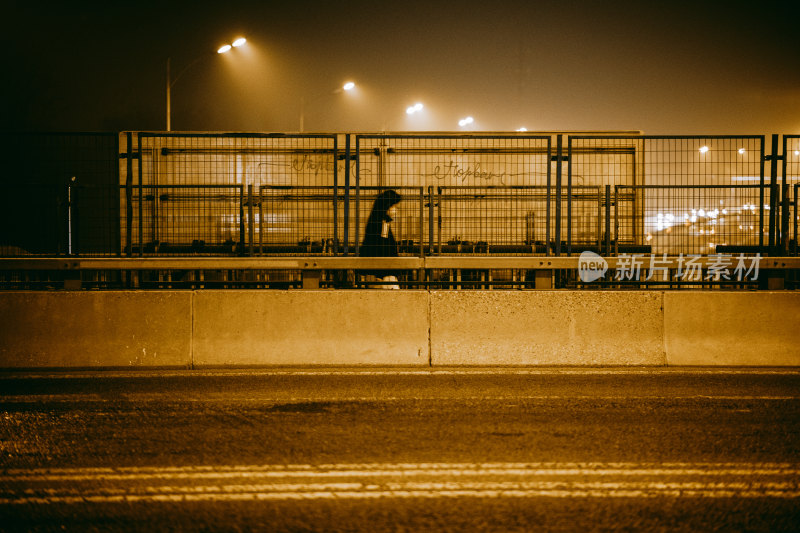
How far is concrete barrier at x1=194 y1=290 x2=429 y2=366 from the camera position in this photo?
362 inches

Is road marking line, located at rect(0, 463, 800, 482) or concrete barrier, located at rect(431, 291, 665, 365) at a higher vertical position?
concrete barrier, located at rect(431, 291, 665, 365)

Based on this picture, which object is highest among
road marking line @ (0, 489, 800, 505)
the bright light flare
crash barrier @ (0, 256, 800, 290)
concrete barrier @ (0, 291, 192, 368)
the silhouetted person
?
the bright light flare

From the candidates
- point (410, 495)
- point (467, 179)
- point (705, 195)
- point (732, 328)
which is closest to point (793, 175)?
point (705, 195)

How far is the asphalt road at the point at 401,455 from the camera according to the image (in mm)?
4105

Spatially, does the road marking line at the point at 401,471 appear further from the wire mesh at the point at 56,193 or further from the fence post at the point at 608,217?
the wire mesh at the point at 56,193

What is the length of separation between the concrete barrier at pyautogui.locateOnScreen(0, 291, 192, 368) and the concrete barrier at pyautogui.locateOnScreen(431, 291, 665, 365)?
3.38 m

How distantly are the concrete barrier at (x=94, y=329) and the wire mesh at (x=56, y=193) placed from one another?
114 centimetres

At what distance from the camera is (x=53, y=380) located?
8.38 metres

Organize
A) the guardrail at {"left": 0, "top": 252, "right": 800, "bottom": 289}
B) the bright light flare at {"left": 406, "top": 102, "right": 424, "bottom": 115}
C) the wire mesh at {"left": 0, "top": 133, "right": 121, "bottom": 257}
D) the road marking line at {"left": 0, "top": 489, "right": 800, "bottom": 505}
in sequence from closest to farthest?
the road marking line at {"left": 0, "top": 489, "right": 800, "bottom": 505}, the guardrail at {"left": 0, "top": 252, "right": 800, "bottom": 289}, the wire mesh at {"left": 0, "top": 133, "right": 121, "bottom": 257}, the bright light flare at {"left": 406, "top": 102, "right": 424, "bottom": 115}

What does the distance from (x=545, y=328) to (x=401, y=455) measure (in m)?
4.49

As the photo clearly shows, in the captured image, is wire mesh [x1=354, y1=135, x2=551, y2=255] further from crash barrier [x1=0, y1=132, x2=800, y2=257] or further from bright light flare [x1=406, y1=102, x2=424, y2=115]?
bright light flare [x1=406, y1=102, x2=424, y2=115]

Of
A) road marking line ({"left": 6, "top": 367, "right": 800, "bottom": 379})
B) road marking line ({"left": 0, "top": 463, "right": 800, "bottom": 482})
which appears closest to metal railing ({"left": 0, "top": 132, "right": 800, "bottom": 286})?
road marking line ({"left": 6, "top": 367, "right": 800, "bottom": 379})

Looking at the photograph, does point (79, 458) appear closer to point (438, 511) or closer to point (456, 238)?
point (438, 511)

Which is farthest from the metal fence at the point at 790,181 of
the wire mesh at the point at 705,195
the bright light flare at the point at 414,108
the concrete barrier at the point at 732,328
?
the bright light flare at the point at 414,108
